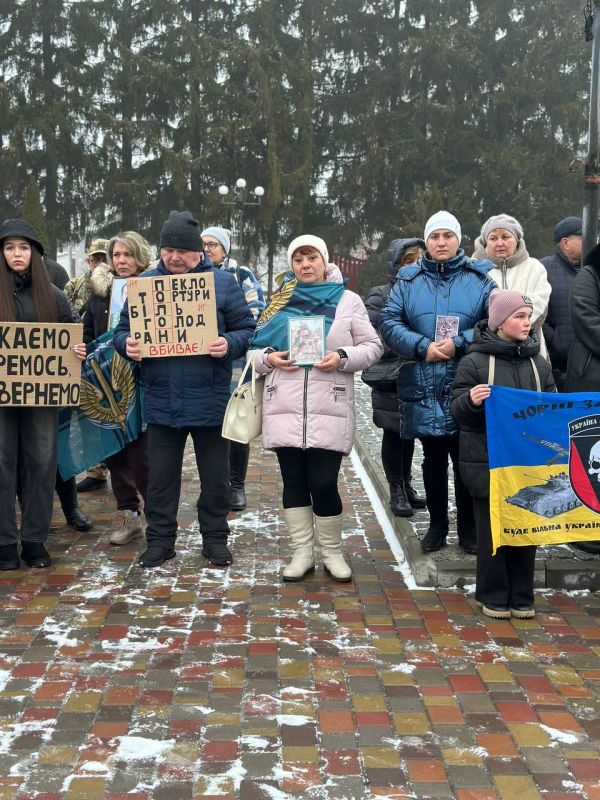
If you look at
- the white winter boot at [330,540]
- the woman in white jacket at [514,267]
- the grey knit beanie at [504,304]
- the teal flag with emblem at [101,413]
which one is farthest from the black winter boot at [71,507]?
the grey knit beanie at [504,304]

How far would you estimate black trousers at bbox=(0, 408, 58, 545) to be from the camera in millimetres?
5754

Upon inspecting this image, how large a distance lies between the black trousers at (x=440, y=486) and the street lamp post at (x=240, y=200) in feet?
91.5

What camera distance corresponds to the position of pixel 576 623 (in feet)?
15.8

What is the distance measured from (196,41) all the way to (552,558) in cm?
3421

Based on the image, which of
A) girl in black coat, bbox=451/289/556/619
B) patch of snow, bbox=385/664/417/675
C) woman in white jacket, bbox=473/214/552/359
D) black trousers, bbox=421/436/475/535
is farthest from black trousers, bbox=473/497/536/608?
woman in white jacket, bbox=473/214/552/359

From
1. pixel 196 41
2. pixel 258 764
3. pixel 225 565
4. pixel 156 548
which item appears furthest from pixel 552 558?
pixel 196 41

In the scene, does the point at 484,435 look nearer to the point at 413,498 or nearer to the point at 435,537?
the point at 435,537

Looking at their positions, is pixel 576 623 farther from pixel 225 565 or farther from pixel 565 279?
pixel 565 279

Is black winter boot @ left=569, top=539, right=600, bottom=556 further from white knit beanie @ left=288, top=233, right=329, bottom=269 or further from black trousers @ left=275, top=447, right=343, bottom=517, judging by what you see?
white knit beanie @ left=288, top=233, right=329, bottom=269

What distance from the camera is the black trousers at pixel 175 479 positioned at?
5.85 meters

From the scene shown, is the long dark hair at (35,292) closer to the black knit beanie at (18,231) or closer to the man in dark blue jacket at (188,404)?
the black knit beanie at (18,231)

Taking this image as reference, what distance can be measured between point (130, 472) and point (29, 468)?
3.17 feet

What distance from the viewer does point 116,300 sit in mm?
6629

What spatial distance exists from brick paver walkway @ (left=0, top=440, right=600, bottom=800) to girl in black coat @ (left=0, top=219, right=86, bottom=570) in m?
0.22
